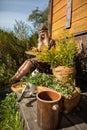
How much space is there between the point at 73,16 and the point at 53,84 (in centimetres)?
218

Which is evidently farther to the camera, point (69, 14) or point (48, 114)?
point (69, 14)

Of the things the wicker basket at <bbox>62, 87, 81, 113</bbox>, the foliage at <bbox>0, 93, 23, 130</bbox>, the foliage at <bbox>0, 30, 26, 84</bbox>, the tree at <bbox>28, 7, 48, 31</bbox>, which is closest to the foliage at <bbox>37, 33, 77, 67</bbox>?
the wicker basket at <bbox>62, 87, 81, 113</bbox>

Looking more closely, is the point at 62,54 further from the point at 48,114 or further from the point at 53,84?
the point at 48,114

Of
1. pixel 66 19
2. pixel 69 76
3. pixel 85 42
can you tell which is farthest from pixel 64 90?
pixel 66 19

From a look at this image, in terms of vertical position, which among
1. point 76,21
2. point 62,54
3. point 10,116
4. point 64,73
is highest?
point 76,21

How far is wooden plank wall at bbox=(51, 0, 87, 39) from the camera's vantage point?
4.19 metres

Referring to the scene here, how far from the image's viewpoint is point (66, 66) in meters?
3.30

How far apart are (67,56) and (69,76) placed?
1.19 feet

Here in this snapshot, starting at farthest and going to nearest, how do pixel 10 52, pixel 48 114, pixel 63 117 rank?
1. pixel 10 52
2. pixel 63 117
3. pixel 48 114

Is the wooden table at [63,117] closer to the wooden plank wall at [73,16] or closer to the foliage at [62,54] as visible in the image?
the foliage at [62,54]

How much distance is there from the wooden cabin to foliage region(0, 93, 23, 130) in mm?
1541

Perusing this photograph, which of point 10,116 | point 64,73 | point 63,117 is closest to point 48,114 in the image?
point 63,117

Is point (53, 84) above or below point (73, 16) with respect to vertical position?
below

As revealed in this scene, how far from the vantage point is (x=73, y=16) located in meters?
4.67
